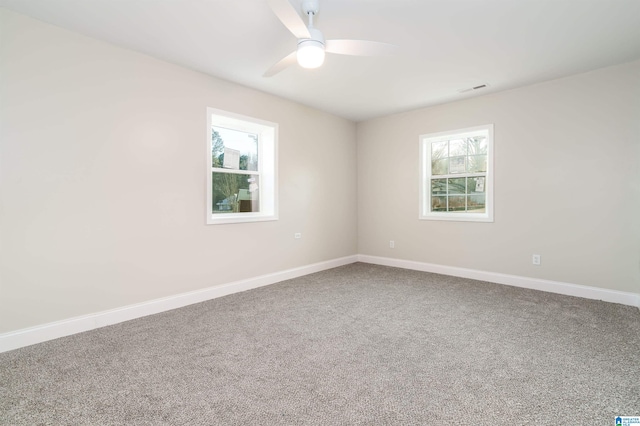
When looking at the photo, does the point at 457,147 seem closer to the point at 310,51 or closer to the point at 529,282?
the point at 529,282

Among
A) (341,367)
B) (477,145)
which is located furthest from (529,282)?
(341,367)

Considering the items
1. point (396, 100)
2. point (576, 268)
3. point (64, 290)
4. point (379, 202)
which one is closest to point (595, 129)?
point (576, 268)

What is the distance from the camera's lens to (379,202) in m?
5.41

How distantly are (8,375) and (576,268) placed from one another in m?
5.29

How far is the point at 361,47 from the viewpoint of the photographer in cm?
225

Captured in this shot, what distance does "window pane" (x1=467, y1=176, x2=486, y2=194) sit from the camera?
14.4ft

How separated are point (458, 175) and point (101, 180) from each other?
4.51m

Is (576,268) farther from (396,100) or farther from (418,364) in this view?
(396,100)

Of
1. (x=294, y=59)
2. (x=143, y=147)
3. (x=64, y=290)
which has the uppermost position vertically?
(x=294, y=59)

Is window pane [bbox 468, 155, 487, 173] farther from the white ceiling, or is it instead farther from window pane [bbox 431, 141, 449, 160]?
the white ceiling

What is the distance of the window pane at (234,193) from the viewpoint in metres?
3.83

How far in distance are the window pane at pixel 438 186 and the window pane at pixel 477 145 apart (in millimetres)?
588

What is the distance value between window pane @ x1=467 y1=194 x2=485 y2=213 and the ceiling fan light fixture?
3.32 m

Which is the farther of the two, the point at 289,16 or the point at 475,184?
the point at 475,184
